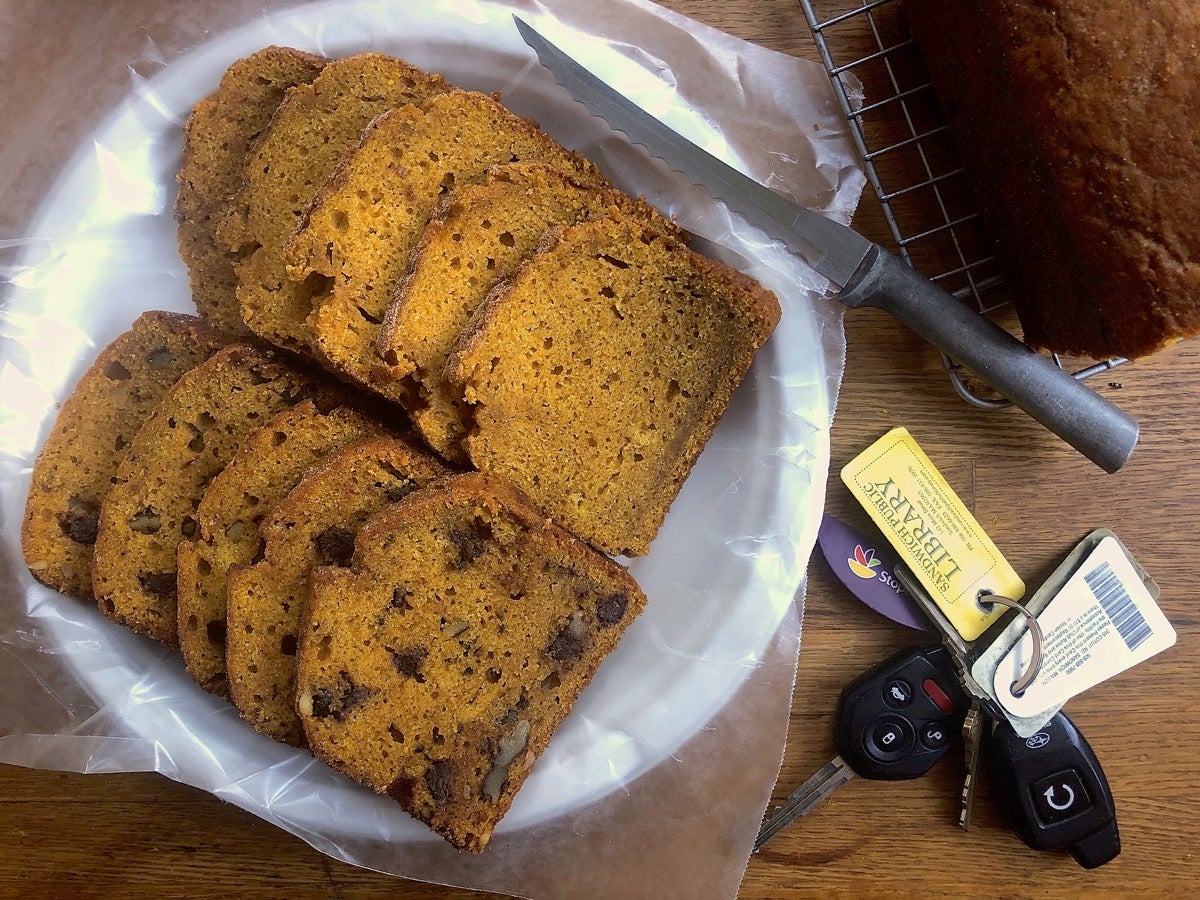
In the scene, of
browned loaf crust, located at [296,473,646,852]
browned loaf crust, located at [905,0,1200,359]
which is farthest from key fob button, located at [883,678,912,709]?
browned loaf crust, located at [905,0,1200,359]

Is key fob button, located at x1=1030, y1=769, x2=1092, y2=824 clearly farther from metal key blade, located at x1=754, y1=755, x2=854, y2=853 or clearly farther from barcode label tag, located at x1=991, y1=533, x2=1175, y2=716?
metal key blade, located at x1=754, y1=755, x2=854, y2=853

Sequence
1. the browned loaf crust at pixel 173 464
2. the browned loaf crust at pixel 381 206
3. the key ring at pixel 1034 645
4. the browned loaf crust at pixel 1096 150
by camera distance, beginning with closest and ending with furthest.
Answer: the browned loaf crust at pixel 1096 150 → the browned loaf crust at pixel 381 206 → the browned loaf crust at pixel 173 464 → the key ring at pixel 1034 645

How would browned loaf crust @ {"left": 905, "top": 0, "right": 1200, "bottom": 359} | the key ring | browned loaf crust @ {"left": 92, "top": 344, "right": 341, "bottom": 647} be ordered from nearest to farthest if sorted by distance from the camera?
browned loaf crust @ {"left": 905, "top": 0, "right": 1200, "bottom": 359}, browned loaf crust @ {"left": 92, "top": 344, "right": 341, "bottom": 647}, the key ring

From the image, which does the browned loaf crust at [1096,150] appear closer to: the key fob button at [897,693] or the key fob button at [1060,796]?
the key fob button at [897,693]

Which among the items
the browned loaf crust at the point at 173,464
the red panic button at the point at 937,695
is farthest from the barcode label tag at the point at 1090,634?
the browned loaf crust at the point at 173,464

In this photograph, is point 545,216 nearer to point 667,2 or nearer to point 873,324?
point 667,2

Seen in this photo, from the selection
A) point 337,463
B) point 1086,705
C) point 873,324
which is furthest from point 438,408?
point 1086,705
